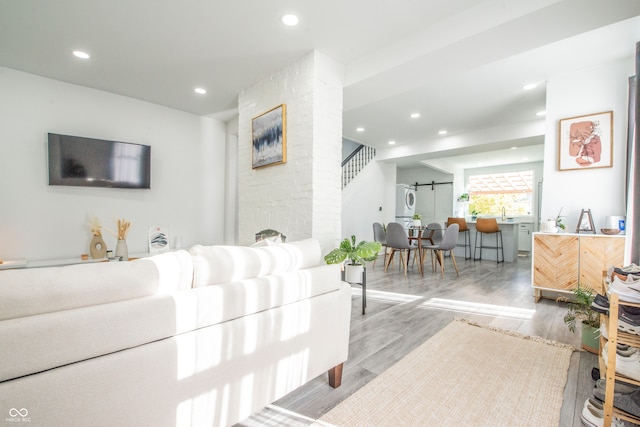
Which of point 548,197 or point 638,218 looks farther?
point 548,197

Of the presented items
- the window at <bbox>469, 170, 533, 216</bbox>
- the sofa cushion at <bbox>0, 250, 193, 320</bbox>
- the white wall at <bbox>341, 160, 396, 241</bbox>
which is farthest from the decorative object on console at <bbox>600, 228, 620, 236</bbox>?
the window at <bbox>469, 170, 533, 216</bbox>

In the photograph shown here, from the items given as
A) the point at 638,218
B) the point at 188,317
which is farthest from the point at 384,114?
the point at 188,317

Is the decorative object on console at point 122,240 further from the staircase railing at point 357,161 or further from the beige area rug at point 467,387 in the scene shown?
the staircase railing at point 357,161

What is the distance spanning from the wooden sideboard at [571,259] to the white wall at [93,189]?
4675mm

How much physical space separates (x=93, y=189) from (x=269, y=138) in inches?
99.8

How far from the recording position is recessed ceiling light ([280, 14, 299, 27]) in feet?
7.88

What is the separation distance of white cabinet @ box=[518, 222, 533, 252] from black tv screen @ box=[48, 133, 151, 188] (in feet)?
30.6

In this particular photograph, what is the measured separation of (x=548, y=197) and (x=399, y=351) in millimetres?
2894

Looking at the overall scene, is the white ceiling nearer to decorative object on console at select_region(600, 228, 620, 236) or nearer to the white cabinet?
decorative object on console at select_region(600, 228, 620, 236)

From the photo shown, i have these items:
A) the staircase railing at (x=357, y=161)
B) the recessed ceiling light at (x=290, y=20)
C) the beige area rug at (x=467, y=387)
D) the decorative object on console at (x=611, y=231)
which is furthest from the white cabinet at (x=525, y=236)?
the recessed ceiling light at (x=290, y=20)

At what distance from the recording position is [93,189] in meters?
3.80

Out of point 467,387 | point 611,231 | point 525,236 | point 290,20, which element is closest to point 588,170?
point 611,231

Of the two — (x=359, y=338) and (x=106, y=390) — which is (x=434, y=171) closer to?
(x=359, y=338)

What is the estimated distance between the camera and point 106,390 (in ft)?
2.73
